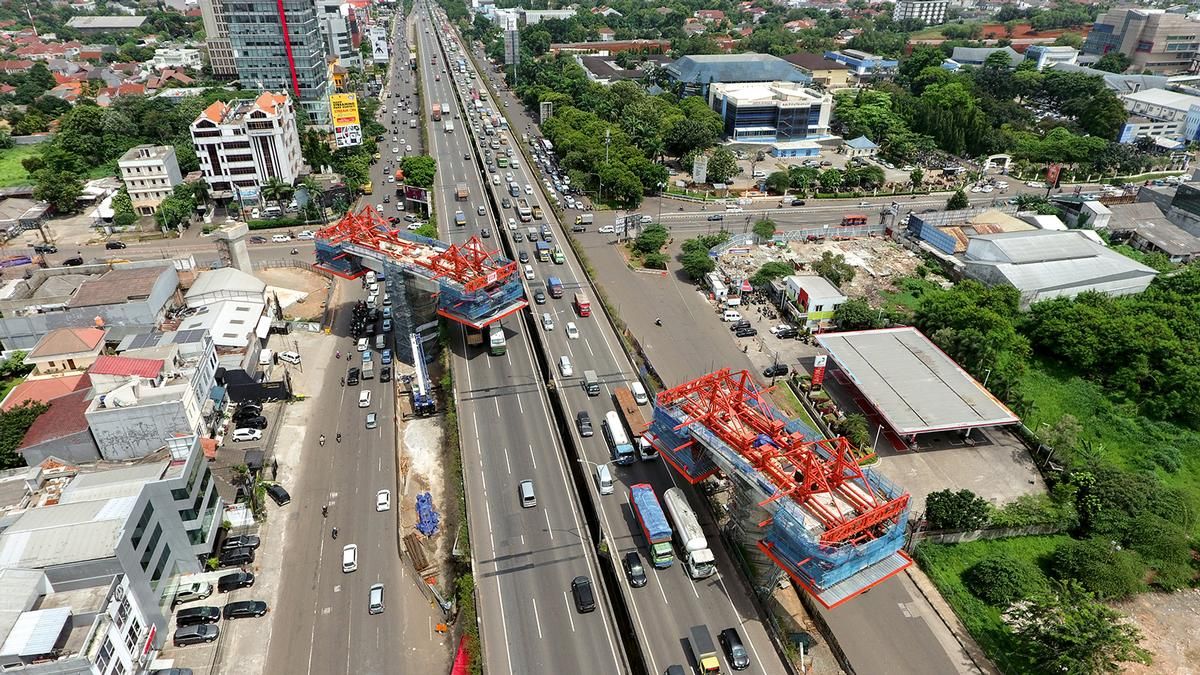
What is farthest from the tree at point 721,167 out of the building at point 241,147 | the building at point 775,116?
the building at point 241,147

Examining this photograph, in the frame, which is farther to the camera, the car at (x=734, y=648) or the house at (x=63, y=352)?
the house at (x=63, y=352)

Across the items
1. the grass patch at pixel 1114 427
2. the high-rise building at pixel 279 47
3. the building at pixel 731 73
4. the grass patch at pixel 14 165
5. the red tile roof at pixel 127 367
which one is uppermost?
the high-rise building at pixel 279 47

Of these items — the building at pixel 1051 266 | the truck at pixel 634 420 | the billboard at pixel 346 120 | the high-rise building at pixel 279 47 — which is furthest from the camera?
the high-rise building at pixel 279 47

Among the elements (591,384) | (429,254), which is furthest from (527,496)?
(429,254)

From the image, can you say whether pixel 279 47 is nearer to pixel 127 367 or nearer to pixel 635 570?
pixel 127 367

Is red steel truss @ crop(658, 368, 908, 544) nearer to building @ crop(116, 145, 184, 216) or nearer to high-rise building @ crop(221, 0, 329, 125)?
building @ crop(116, 145, 184, 216)

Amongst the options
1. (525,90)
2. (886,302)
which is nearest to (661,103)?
(525,90)

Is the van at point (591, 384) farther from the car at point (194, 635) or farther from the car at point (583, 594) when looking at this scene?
the car at point (194, 635)
